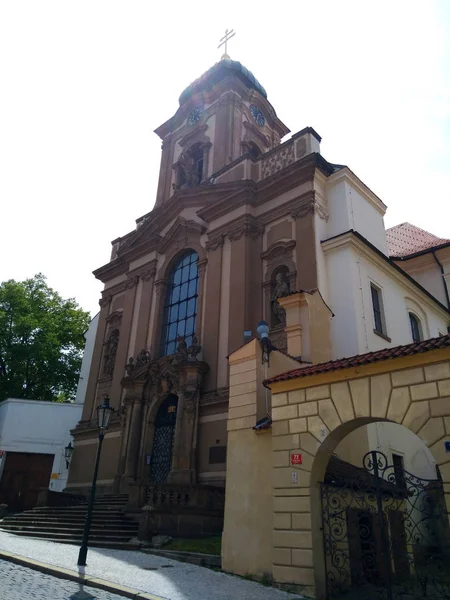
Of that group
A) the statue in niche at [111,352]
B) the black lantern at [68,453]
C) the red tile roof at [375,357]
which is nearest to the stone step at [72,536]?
the red tile roof at [375,357]

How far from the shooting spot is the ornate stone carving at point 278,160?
794 inches

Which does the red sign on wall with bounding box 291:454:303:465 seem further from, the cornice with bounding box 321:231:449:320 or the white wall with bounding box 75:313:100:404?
the white wall with bounding box 75:313:100:404

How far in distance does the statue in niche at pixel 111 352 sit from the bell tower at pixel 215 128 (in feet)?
24.2

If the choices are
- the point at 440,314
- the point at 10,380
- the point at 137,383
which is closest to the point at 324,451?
the point at 137,383

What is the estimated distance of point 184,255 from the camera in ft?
74.4

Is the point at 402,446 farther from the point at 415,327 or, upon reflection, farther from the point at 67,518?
the point at 67,518

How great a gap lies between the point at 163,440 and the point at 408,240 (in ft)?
67.3

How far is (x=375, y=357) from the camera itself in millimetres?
8180

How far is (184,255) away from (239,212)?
144 inches

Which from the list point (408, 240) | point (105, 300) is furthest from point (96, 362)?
point (408, 240)

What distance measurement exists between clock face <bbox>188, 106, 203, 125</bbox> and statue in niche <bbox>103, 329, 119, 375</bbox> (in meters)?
12.0

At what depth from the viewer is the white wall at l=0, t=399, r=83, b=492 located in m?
23.7

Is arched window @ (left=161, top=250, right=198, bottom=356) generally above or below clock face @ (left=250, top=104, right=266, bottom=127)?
below

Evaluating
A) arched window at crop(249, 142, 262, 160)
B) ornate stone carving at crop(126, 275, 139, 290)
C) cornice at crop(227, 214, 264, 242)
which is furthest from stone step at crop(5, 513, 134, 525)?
arched window at crop(249, 142, 262, 160)
